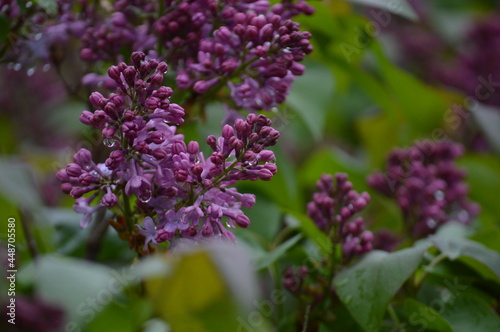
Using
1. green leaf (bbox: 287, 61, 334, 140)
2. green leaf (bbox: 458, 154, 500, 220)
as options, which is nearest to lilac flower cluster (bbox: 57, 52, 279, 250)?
green leaf (bbox: 287, 61, 334, 140)

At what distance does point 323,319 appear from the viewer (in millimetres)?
847

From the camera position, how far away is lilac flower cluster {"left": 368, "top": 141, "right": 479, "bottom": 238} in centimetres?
110

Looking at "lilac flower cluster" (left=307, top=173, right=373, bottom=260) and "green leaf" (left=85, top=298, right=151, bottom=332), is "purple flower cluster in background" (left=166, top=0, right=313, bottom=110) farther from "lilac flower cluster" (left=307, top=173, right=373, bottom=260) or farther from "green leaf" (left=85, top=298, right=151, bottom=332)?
"green leaf" (left=85, top=298, right=151, bottom=332)

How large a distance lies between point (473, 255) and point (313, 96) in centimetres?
45

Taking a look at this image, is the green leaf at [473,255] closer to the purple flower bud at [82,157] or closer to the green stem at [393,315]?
the green stem at [393,315]

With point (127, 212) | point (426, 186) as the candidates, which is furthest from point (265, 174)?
point (426, 186)

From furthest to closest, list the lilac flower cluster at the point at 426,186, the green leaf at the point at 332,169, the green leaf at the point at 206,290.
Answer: the green leaf at the point at 332,169 → the lilac flower cluster at the point at 426,186 → the green leaf at the point at 206,290

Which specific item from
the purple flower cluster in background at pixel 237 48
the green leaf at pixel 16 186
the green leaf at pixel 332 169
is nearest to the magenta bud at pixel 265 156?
the purple flower cluster in background at pixel 237 48

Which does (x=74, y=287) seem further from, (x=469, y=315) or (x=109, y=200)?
(x=469, y=315)

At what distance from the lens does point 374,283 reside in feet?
2.57

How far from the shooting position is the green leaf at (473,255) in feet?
2.72

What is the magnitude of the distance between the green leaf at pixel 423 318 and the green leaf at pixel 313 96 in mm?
359

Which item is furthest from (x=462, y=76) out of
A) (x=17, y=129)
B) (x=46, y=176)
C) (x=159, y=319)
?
(x=159, y=319)

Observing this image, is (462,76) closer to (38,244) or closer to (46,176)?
(46,176)
